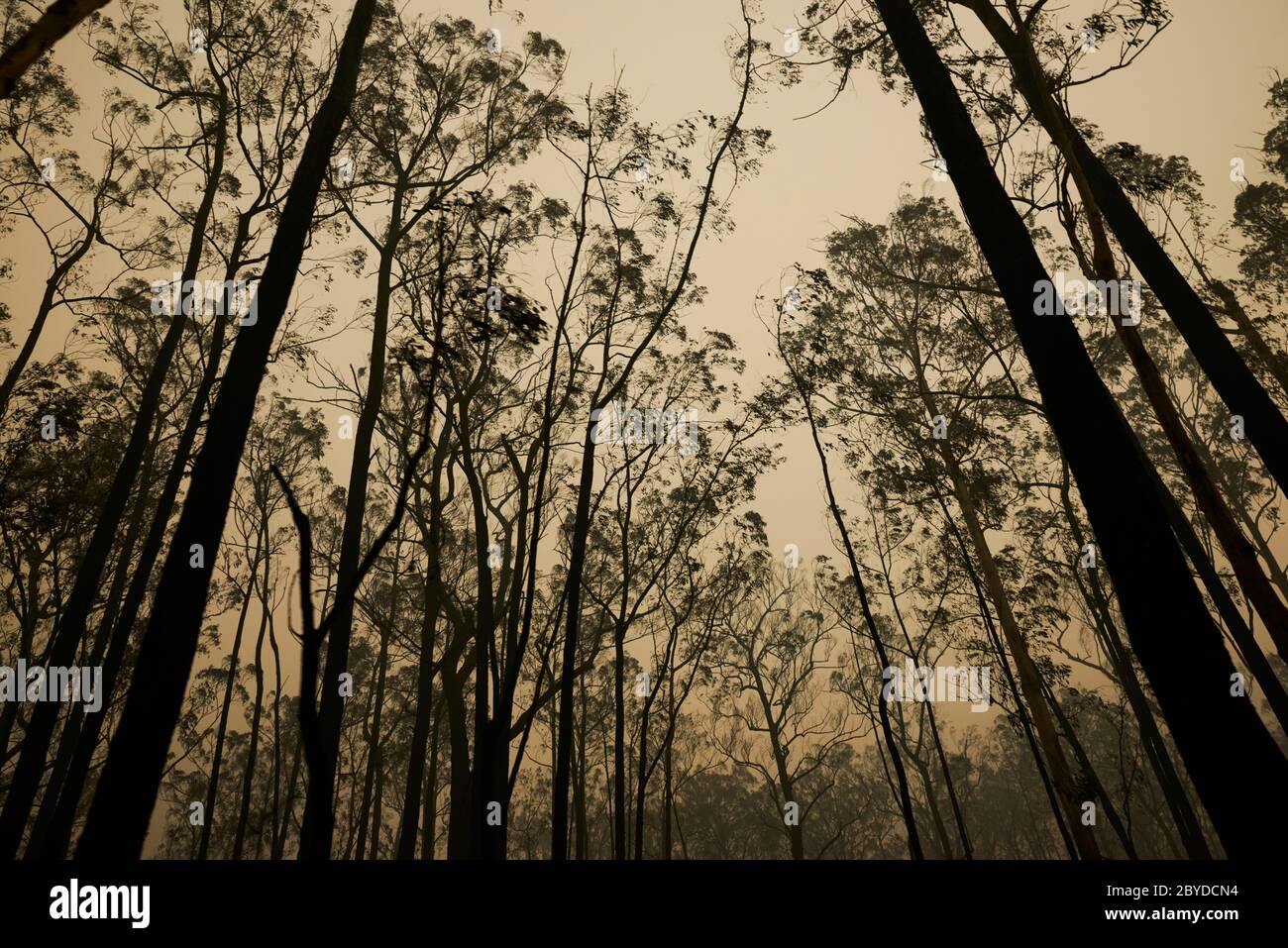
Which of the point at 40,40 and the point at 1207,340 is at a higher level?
the point at 1207,340

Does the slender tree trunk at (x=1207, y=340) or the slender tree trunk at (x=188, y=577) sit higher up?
the slender tree trunk at (x=1207, y=340)

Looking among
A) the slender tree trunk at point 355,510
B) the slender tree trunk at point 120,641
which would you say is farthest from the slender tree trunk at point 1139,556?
the slender tree trunk at point 120,641

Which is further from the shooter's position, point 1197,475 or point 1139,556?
point 1197,475

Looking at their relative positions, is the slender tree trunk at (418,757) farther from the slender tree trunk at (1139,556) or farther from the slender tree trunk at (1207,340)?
the slender tree trunk at (1207,340)

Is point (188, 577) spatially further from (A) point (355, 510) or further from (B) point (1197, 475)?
(A) point (355, 510)

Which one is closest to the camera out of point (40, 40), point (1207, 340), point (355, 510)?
point (40, 40)

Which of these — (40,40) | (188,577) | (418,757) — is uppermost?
(40,40)

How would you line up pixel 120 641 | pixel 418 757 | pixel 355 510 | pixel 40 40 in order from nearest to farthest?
pixel 40 40
pixel 120 641
pixel 355 510
pixel 418 757

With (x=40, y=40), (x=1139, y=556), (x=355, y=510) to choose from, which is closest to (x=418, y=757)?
(x=355, y=510)

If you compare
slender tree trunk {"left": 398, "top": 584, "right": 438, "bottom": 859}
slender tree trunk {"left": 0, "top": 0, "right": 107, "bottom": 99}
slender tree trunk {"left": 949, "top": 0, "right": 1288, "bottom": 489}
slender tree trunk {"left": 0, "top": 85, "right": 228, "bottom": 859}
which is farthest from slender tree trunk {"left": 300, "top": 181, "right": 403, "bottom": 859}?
slender tree trunk {"left": 949, "top": 0, "right": 1288, "bottom": 489}

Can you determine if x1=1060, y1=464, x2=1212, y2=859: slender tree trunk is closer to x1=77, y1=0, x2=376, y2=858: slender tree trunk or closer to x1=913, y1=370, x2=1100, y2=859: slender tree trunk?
x1=913, y1=370, x2=1100, y2=859: slender tree trunk

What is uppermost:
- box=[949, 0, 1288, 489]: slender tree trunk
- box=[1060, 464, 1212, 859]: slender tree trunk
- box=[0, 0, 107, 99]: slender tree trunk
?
box=[949, 0, 1288, 489]: slender tree trunk

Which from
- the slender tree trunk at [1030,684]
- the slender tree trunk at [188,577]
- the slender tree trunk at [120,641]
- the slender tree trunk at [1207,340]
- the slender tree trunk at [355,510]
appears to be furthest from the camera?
the slender tree trunk at [1030,684]
